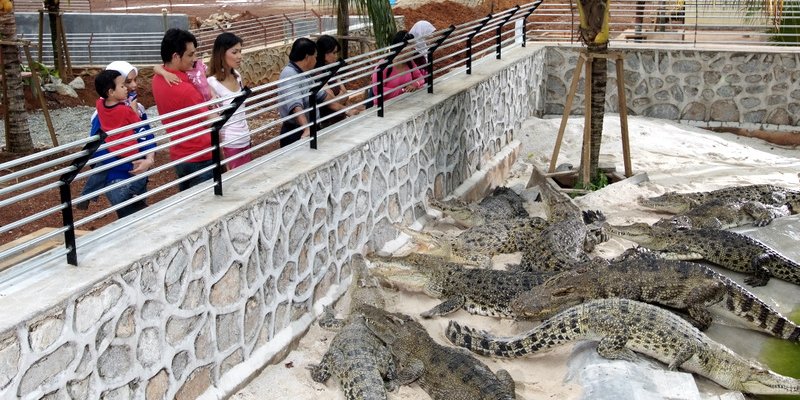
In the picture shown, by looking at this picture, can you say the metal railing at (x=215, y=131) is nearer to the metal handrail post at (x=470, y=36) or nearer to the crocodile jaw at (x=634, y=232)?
the metal handrail post at (x=470, y=36)

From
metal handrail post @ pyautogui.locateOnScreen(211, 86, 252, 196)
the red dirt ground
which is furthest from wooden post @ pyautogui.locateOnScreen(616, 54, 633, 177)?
metal handrail post @ pyautogui.locateOnScreen(211, 86, 252, 196)

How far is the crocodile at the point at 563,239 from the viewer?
6828mm

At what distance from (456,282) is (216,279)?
224 centimetres

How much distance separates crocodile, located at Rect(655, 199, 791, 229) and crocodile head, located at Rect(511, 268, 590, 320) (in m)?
2.25

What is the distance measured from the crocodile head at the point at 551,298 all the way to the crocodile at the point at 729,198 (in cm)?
305

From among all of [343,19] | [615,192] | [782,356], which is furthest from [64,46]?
[782,356]

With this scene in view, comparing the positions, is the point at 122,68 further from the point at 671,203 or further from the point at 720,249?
the point at 671,203

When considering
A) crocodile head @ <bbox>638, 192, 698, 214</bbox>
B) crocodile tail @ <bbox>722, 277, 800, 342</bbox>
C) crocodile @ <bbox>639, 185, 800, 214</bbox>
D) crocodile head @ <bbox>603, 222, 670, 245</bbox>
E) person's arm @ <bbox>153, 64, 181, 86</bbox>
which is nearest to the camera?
person's arm @ <bbox>153, 64, 181, 86</bbox>

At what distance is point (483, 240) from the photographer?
7410 millimetres

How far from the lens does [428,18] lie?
22500mm

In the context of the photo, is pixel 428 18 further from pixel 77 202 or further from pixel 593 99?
pixel 77 202

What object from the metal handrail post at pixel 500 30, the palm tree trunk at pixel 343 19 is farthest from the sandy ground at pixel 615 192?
the palm tree trunk at pixel 343 19

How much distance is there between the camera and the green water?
5574 millimetres

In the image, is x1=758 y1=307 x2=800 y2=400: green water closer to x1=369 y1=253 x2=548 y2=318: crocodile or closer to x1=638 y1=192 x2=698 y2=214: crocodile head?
x1=369 y1=253 x2=548 y2=318: crocodile
